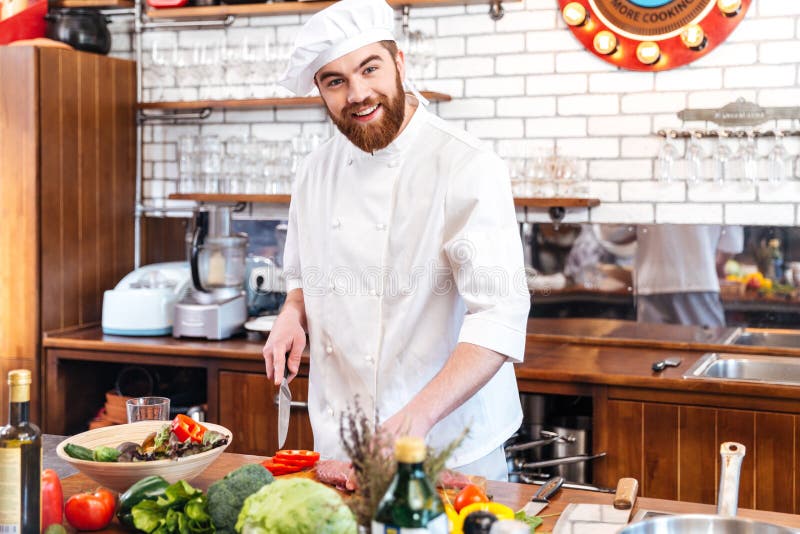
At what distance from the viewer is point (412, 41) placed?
168 inches

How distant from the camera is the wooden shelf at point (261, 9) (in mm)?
4316

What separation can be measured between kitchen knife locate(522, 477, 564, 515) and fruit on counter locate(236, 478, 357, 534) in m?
0.47

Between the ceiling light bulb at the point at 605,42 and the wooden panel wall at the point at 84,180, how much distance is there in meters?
2.41

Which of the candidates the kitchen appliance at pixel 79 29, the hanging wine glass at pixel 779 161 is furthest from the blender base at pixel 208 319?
the hanging wine glass at pixel 779 161

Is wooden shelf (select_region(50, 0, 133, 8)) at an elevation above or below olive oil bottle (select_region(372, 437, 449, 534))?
above

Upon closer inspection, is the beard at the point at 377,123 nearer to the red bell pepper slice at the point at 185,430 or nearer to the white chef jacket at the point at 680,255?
the red bell pepper slice at the point at 185,430

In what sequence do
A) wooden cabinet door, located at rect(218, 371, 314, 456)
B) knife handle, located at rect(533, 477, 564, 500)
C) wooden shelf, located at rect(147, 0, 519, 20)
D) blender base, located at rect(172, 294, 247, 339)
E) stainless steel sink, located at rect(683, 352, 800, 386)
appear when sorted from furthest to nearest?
1. wooden shelf, located at rect(147, 0, 519, 20)
2. blender base, located at rect(172, 294, 247, 339)
3. wooden cabinet door, located at rect(218, 371, 314, 456)
4. stainless steel sink, located at rect(683, 352, 800, 386)
5. knife handle, located at rect(533, 477, 564, 500)

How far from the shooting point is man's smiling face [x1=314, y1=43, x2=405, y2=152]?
2.38 metres

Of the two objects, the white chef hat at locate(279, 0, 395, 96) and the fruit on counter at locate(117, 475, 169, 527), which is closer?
the fruit on counter at locate(117, 475, 169, 527)

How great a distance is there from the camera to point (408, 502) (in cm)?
130

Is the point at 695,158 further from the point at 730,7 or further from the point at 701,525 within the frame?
the point at 701,525

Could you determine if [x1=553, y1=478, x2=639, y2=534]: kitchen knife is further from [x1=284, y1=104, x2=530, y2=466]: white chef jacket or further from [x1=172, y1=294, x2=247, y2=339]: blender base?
[x1=172, y1=294, x2=247, y2=339]: blender base

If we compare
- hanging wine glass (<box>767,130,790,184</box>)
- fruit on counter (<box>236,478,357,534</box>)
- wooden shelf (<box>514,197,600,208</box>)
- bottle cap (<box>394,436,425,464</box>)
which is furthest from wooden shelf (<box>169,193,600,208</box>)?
bottle cap (<box>394,436,425,464</box>)

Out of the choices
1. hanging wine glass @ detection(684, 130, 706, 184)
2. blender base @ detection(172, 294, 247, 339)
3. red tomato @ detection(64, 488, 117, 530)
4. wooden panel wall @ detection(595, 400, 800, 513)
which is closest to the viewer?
red tomato @ detection(64, 488, 117, 530)
